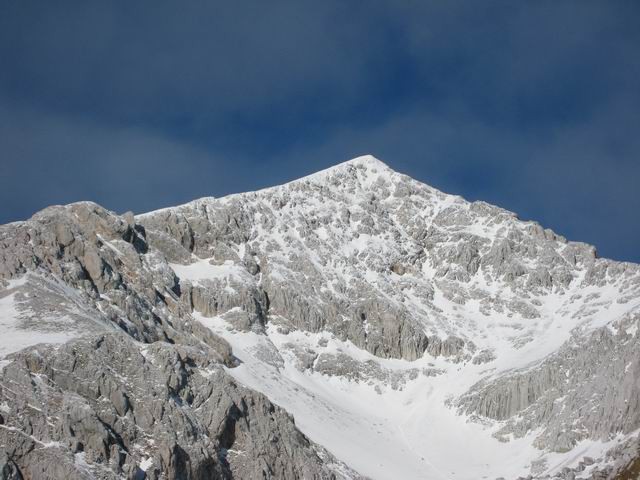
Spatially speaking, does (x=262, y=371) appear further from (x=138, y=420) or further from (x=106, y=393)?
(x=106, y=393)

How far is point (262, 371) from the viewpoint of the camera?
165 m

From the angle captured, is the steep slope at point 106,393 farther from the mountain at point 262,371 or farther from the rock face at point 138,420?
the mountain at point 262,371

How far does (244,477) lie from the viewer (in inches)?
4510

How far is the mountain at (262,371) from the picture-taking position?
106 m

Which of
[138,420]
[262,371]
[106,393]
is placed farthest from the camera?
[262,371]

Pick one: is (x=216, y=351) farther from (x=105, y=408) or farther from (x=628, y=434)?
(x=628, y=434)

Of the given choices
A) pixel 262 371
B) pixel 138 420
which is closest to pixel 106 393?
pixel 138 420

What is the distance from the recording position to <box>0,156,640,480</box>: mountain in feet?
347

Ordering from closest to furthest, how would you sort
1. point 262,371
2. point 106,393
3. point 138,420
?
point 138,420 → point 106,393 → point 262,371

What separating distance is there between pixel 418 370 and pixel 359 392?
14562 millimetres

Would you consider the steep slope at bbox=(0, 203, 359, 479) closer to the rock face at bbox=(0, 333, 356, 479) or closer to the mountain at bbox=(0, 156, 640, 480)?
the rock face at bbox=(0, 333, 356, 479)

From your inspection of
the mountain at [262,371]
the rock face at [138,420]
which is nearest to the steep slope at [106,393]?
the rock face at [138,420]

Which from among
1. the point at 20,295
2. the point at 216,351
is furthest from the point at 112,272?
the point at 20,295

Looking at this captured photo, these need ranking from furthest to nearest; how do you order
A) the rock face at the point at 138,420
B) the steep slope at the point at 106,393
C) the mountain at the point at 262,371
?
A: 1. the mountain at the point at 262,371
2. the steep slope at the point at 106,393
3. the rock face at the point at 138,420
